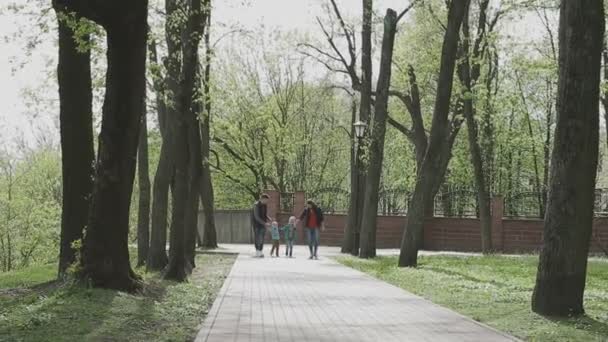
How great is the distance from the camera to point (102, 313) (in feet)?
32.2

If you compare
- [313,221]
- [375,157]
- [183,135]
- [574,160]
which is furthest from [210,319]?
[375,157]

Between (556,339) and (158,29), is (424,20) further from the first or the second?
(556,339)

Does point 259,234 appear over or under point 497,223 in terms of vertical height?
under

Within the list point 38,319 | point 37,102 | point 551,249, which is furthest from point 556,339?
point 37,102

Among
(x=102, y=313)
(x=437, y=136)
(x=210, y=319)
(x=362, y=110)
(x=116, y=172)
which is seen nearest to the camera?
(x=102, y=313)

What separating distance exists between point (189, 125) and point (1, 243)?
34.9 metres

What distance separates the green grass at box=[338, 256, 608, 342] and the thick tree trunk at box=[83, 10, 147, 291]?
4864mm

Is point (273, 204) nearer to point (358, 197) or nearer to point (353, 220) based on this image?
point (358, 197)

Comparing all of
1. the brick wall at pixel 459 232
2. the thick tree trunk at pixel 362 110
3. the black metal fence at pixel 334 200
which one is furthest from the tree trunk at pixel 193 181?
the black metal fence at pixel 334 200

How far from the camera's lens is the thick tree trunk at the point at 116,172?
38.1ft

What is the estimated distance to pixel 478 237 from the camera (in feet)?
124

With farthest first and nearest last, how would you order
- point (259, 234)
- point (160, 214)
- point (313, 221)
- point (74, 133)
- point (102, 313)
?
point (259, 234)
point (313, 221)
point (160, 214)
point (74, 133)
point (102, 313)

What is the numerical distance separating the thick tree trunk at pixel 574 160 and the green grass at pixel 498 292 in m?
0.49

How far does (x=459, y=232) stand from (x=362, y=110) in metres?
11.6
